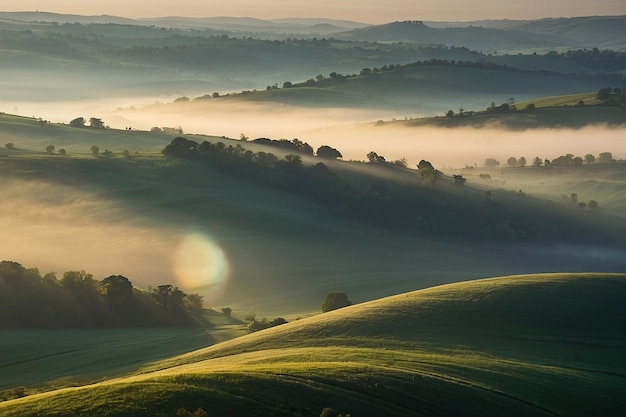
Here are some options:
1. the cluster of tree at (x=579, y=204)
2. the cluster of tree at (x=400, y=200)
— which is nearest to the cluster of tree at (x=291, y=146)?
the cluster of tree at (x=400, y=200)

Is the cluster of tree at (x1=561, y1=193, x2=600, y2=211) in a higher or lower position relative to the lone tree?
higher

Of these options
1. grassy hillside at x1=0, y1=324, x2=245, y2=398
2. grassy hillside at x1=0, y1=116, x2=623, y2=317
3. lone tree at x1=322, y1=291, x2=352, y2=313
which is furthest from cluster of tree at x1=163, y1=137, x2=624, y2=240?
grassy hillside at x1=0, y1=324, x2=245, y2=398

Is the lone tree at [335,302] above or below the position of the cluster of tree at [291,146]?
below

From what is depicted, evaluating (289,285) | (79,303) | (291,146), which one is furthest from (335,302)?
(291,146)

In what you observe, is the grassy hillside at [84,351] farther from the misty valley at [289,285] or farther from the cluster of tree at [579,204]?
the cluster of tree at [579,204]

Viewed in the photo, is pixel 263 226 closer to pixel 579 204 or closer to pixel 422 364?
pixel 579 204

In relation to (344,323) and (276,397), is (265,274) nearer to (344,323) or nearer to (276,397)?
(344,323)

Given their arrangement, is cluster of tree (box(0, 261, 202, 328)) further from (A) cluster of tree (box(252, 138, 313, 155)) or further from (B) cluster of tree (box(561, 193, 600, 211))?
(B) cluster of tree (box(561, 193, 600, 211))
